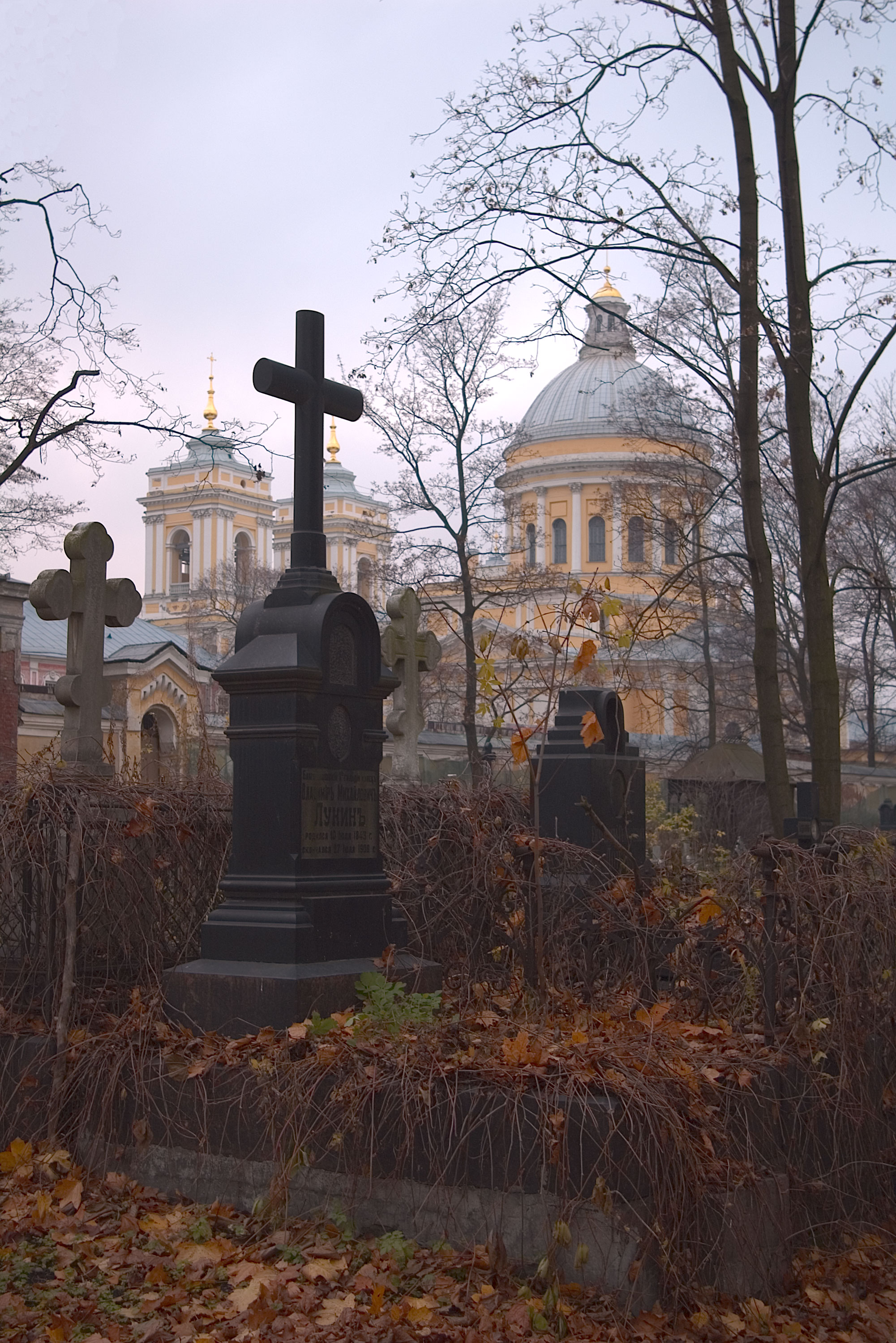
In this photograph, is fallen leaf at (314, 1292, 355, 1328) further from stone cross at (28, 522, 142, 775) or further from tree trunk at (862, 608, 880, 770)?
tree trunk at (862, 608, 880, 770)

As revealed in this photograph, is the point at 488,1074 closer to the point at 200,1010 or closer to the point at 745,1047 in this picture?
the point at 745,1047

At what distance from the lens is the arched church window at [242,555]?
5740 cm

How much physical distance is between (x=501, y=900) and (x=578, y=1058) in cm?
276

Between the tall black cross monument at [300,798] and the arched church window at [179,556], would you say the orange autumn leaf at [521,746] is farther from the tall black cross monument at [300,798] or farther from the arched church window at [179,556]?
the arched church window at [179,556]

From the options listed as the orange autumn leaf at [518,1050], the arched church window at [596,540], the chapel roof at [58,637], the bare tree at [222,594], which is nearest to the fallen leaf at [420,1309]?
the orange autumn leaf at [518,1050]

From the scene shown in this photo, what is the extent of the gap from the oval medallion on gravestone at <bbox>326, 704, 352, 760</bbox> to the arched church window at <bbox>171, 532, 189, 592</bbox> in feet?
215

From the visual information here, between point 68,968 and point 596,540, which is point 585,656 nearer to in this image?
point 68,968

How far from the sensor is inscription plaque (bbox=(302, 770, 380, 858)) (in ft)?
23.5

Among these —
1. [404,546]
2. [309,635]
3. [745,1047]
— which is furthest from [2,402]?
[745,1047]

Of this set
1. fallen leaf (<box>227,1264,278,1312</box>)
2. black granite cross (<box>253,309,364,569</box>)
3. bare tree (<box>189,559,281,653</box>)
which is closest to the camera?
fallen leaf (<box>227,1264,278,1312</box>)

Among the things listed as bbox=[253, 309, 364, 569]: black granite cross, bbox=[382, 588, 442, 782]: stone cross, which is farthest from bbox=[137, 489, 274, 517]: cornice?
bbox=[253, 309, 364, 569]: black granite cross

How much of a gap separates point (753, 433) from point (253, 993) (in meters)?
7.99

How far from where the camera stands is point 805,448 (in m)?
12.1

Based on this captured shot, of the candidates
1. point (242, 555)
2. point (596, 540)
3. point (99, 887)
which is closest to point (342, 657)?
point (99, 887)
